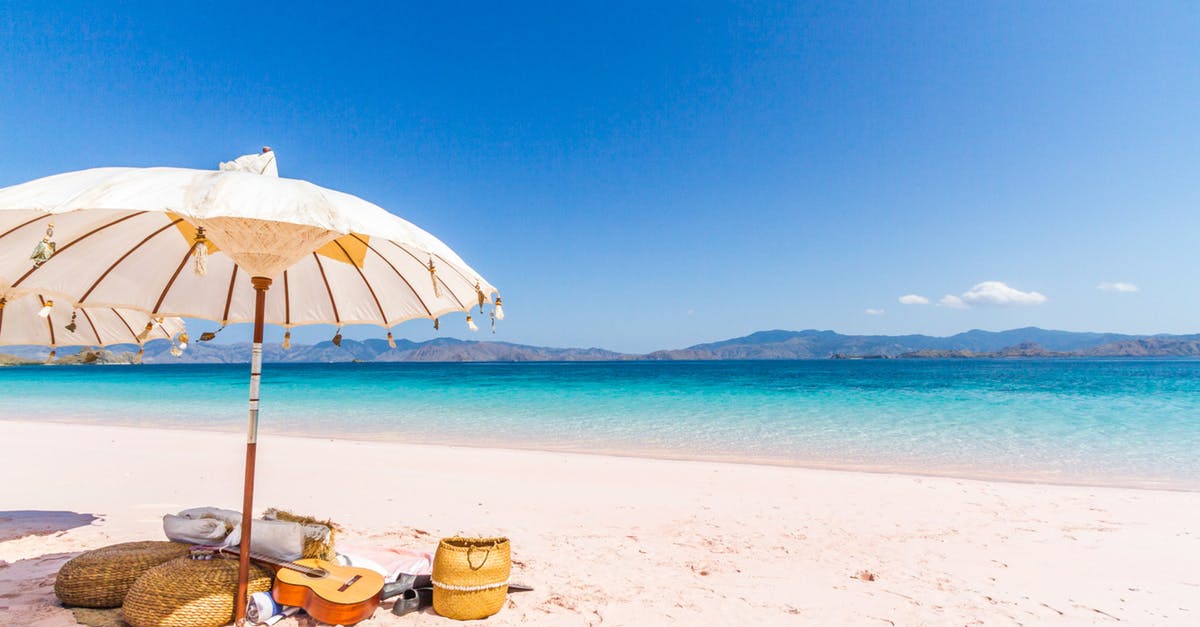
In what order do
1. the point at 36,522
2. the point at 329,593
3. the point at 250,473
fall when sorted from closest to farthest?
the point at 250,473, the point at 329,593, the point at 36,522

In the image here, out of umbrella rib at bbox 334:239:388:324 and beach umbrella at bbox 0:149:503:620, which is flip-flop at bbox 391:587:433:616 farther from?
umbrella rib at bbox 334:239:388:324

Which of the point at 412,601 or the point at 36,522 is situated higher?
the point at 412,601

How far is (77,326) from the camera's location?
185 inches

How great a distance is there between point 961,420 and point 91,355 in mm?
19431

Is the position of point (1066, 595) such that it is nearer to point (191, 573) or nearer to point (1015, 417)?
point (191, 573)

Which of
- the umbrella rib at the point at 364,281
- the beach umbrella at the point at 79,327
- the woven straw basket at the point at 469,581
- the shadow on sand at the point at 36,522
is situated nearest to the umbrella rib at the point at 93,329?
the beach umbrella at the point at 79,327

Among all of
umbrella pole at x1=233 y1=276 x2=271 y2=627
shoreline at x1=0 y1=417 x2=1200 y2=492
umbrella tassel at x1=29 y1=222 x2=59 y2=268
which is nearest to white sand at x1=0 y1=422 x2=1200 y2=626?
umbrella pole at x1=233 y1=276 x2=271 y2=627

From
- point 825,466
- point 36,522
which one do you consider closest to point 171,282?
point 36,522

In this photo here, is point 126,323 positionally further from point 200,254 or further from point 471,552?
point 471,552

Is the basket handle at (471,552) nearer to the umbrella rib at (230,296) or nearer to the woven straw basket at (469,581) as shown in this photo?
the woven straw basket at (469,581)

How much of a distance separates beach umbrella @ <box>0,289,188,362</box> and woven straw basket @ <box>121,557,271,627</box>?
6.45ft

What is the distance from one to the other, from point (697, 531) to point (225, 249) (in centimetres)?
478

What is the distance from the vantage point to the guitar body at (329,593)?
3082 millimetres

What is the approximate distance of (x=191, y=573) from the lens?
10.2 ft
